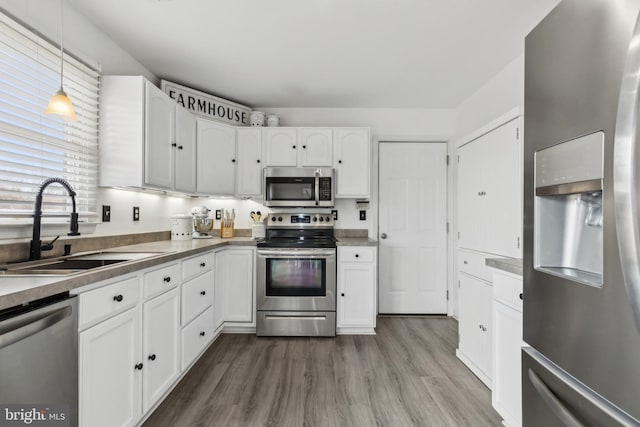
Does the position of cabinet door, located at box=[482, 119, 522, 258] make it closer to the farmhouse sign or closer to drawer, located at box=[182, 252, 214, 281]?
drawer, located at box=[182, 252, 214, 281]

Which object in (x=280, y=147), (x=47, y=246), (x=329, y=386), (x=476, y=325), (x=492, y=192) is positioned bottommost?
(x=329, y=386)

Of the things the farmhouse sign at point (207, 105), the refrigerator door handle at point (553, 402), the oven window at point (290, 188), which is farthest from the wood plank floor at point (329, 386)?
the farmhouse sign at point (207, 105)

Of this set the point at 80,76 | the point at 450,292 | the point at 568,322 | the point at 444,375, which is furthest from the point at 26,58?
the point at 450,292

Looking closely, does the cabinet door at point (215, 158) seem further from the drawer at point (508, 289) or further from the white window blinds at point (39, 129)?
the drawer at point (508, 289)

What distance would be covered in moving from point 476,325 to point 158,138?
2.86 m

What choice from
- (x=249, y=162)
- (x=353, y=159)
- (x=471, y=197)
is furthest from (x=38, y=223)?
(x=471, y=197)

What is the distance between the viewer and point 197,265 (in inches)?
90.9

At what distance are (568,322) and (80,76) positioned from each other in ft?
9.17

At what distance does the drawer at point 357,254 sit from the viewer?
298cm

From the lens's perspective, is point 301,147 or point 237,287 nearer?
point 237,287

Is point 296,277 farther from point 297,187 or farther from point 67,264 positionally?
point 67,264

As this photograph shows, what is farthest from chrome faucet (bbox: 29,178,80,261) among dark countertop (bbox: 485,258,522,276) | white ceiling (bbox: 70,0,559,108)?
dark countertop (bbox: 485,258,522,276)

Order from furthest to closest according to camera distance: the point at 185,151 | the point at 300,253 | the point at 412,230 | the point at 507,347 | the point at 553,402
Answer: the point at 412,230, the point at 300,253, the point at 185,151, the point at 507,347, the point at 553,402

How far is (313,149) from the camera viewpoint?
3.29m
